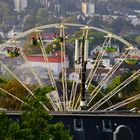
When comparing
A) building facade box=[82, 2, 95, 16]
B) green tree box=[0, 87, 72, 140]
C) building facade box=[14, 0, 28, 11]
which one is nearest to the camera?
green tree box=[0, 87, 72, 140]

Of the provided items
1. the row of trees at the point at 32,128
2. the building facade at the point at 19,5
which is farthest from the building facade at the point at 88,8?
the row of trees at the point at 32,128

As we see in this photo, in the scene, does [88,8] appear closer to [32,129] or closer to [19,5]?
[19,5]

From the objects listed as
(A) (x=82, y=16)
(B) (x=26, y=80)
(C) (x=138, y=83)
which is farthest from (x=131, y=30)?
(C) (x=138, y=83)

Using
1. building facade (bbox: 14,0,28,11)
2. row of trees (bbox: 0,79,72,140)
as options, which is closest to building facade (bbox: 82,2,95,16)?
building facade (bbox: 14,0,28,11)

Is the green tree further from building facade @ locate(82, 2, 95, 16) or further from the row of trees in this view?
building facade @ locate(82, 2, 95, 16)

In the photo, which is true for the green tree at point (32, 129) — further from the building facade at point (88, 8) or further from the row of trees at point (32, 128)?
the building facade at point (88, 8)

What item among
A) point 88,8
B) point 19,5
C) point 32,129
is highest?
point 88,8

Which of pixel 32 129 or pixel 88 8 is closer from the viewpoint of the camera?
pixel 32 129

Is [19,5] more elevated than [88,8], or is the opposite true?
[88,8]

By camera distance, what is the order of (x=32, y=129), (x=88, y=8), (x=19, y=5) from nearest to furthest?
(x=32, y=129) → (x=19, y=5) → (x=88, y=8)

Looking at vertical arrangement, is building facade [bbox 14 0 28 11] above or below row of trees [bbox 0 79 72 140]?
above

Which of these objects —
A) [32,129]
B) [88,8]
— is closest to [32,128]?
[32,129]
